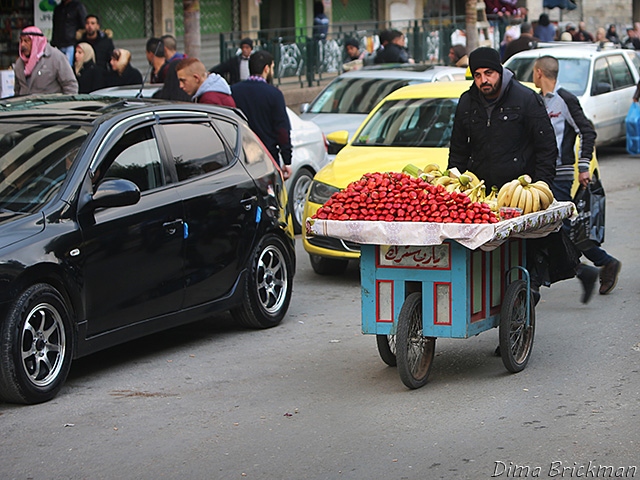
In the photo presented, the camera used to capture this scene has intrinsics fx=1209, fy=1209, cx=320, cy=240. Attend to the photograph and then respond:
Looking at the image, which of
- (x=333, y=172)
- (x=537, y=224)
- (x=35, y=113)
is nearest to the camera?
(x=537, y=224)

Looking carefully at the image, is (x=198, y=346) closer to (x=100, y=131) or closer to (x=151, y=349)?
(x=151, y=349)

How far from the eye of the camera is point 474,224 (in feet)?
21.5

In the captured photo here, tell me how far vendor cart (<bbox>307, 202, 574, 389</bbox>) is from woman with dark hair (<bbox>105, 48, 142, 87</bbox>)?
9112mm

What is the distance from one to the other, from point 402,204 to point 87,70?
997 centimetres

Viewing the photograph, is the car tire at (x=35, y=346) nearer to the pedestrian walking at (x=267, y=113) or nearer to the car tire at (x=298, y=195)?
the pedestrian walking at (x=267, y=113)

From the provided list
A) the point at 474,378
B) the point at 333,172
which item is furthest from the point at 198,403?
the point at 333,172

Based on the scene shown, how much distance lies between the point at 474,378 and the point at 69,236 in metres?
2.55

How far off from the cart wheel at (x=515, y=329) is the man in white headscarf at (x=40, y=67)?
7.35 m

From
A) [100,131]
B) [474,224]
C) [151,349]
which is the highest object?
[100,131]

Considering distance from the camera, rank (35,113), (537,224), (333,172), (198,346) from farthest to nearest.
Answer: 1. (333,172)
2. (198,346)
3. (35,113)
4. (537,224)

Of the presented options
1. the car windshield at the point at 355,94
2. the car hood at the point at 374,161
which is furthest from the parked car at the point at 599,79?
the car hood at the point at 374,161

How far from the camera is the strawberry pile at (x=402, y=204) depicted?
666 cm

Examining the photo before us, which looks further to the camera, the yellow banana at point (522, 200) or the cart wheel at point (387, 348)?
the cart wheel at point (387, 348)

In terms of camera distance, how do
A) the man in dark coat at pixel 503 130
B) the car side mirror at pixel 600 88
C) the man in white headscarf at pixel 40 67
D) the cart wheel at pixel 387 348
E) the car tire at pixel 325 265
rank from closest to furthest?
the cart wheel at pixel 387 348 < the man in dark coat at pixel 503 130 < the car tire at pixel 325 265 < the man in white headscarf at pixel 40 67 < the car side mirror at pixel 600 88
